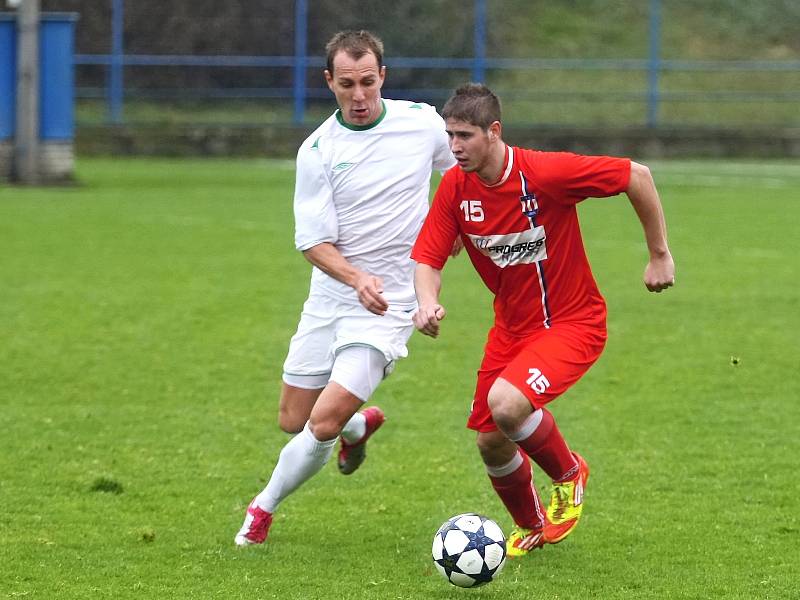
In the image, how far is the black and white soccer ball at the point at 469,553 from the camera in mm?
4961

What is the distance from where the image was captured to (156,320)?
1118cm

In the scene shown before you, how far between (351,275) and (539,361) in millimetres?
787

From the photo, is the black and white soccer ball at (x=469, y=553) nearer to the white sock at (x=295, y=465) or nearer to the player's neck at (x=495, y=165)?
the white sock at (x=295, y=465)

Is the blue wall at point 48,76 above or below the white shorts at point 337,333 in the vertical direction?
below

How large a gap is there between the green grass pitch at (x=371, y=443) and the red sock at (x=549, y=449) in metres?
0.31

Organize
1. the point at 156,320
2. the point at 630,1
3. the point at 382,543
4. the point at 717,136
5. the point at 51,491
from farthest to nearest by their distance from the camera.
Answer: the point at 630,1 < the point at 717,136 < the point at 156,320 < the point at 51,491 < the point at 382,543

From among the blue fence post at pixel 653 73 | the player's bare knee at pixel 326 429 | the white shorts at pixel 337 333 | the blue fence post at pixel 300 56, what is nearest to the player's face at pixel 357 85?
the white shorts at pixel 337 333

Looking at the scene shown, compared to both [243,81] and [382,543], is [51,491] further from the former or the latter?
[243,81]

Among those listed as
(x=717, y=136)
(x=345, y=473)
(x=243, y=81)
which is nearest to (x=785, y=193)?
(x=717, y=136)

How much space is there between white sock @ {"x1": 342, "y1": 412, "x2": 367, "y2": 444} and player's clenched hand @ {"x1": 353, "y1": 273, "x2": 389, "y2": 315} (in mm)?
A: 1203

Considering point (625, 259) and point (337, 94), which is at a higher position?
point (337, 94)

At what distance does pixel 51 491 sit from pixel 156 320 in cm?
479

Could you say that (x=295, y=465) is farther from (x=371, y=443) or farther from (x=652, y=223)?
(x=371, y=443)

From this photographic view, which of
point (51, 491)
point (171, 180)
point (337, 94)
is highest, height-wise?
point (337, 94)
